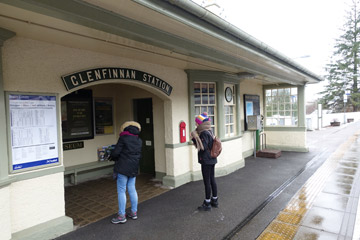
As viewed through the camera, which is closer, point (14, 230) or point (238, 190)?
point (14, 230)

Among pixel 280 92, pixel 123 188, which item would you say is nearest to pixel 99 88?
pixel 123 188

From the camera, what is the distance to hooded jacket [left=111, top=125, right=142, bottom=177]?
3.54 meters

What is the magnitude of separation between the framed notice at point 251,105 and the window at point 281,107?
92 centimetres

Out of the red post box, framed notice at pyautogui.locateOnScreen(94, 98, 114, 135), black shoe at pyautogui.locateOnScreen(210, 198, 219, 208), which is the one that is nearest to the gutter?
the red post box

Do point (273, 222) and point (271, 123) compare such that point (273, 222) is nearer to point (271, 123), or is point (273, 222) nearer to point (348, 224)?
point (348, 224)

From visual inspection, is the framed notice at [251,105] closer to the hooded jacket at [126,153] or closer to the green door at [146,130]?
the green door at [146,130]

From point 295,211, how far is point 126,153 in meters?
2.98

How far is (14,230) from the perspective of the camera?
3.00 meters

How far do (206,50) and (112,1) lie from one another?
2136 millimetres

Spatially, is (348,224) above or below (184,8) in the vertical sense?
below

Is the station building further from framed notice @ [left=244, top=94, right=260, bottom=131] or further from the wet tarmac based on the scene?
framed notice @ [left=244, top=94, right=260, bottom=131]

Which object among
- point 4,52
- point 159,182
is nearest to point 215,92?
point 159,182

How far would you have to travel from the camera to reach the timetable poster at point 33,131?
306 cm

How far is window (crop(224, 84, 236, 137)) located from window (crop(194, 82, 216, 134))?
600 millimetres
